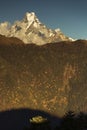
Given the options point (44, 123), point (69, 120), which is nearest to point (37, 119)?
point (44, 123)

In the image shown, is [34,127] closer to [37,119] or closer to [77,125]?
[37,119]

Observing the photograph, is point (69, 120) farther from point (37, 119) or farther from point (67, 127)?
point (37, 119)

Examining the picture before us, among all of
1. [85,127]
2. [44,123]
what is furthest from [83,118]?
[44,123]

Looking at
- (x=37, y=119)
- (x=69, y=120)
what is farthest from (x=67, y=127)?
(x=37, y=119)

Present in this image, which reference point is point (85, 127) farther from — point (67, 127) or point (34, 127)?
point (34, 127)

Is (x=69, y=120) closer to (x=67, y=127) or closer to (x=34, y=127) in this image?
(x=67, y=127)
